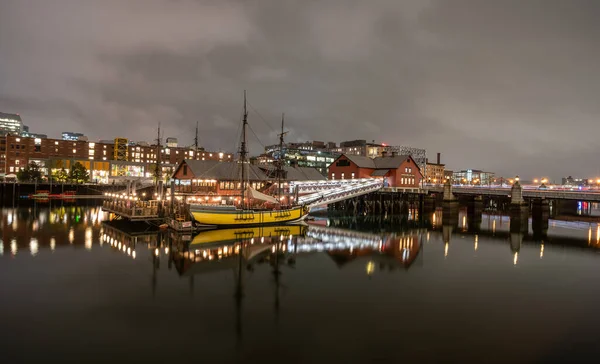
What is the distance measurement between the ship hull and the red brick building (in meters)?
29.8

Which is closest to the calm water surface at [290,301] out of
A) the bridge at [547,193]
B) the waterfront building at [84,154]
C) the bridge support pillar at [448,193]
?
the bridge at [547,193]

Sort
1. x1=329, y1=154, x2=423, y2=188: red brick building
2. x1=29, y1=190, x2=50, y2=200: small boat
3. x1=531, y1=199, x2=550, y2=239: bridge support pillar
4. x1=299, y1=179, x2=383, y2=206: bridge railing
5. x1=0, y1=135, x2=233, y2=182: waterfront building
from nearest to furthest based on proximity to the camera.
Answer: x1=531, y1=199, x2=550, y2=239: bridge support pillar < x1=299, y1=179, x2=383, y2=206: bridge railing < x1=329, y1=154, x2=423, y2=188: red brick building < x1=29, y1=190, x2=50, y2=200: small boat < x1=0, y1=135, x2=233, y2=182: waterfront building

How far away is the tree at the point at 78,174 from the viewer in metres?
111

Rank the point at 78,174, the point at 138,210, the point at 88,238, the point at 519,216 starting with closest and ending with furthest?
the point at 88,238, the point at 138,210, the point at 519,216, the point at 78,174

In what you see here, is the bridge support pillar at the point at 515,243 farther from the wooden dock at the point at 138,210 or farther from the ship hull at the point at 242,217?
the wooden dock at the point at 138,210

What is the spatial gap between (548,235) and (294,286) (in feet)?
119

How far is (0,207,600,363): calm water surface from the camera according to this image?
13297 mm

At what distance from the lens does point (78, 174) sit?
112438mm

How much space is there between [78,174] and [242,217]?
94.2m

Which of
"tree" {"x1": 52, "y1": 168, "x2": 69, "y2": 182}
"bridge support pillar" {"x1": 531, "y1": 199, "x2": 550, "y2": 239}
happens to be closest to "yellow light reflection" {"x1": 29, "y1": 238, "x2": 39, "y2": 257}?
"bridge support pillar" {"x1": 531, "y1": 199, "x2": 550, "y2": 239}

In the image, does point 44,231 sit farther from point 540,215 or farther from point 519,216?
point 540,215

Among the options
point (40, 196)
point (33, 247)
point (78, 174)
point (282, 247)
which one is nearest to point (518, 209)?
point (282, 247)

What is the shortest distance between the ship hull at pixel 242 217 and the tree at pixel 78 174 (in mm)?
90642

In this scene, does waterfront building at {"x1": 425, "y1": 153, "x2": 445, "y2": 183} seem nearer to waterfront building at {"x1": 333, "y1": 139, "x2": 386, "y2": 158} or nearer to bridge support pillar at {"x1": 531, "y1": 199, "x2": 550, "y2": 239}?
waterfront building at {"x1": 333, "y1": 139, "x2": 386, "y2": 158}
